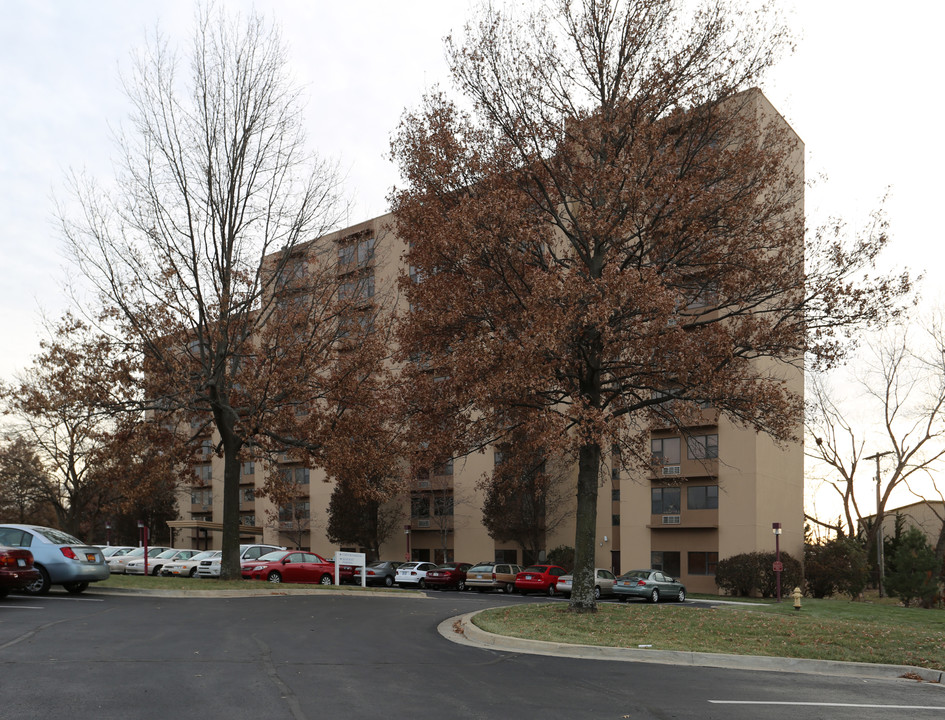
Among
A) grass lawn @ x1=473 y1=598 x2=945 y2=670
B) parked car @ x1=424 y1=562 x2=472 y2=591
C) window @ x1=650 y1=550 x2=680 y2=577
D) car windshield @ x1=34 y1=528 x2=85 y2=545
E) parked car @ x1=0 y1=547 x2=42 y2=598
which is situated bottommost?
parked car @ x1=424 y1=562 x2=472 y2=591

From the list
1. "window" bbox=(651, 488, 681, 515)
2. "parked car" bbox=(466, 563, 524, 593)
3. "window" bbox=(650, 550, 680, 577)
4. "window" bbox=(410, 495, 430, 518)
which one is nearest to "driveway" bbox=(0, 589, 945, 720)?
"parked car" bbox=(466, 563, 524, 593)

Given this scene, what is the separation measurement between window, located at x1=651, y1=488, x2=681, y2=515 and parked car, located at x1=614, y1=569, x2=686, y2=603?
1158 cm

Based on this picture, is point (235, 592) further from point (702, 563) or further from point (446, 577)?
point (702, 563)

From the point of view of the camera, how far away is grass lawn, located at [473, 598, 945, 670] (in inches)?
515

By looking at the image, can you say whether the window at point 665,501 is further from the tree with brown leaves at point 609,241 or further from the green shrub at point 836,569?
the tree with brown leaves at point 609,241

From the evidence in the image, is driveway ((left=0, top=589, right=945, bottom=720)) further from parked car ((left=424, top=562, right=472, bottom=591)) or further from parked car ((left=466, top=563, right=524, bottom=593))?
parked car ((left=424, top=562, right=472, bottom=591))

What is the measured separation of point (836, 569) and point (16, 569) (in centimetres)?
3793

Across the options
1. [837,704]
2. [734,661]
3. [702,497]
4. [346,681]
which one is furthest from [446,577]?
[837,704]

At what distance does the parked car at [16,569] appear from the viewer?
17.3m

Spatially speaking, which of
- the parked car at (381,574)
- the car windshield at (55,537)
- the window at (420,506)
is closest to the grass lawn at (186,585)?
the car windshield at (55,537)

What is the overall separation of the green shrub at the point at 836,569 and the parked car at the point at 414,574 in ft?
64.9

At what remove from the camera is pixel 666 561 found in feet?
152

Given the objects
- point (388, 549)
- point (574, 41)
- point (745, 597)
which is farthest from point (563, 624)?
point (388, 549)

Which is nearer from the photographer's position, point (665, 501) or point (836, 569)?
point (836, 569)
